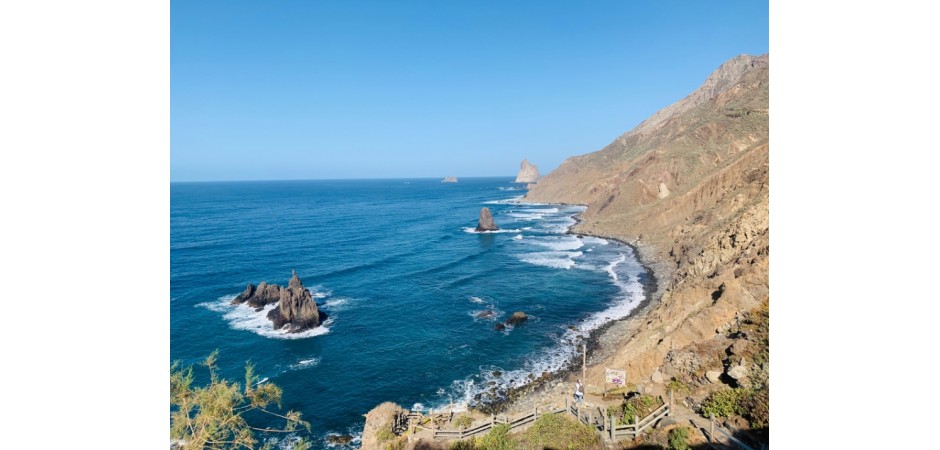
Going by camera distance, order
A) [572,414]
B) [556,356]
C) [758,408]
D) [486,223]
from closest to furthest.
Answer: [758,408] → [572,414] → [556,356] → [486,223]

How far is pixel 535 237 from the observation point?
67375 mm

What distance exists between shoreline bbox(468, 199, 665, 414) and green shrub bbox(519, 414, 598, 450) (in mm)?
6655

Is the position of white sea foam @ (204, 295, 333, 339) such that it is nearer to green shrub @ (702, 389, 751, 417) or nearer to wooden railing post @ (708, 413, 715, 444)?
green shrub @ (702, 389, 751, 417)

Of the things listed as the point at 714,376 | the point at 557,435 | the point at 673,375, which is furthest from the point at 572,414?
the point at 714,376

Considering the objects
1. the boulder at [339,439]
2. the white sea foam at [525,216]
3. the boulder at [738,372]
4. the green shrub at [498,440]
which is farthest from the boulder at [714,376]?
the white sea foam at [525,216]

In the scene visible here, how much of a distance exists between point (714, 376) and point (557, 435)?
778 centimetres

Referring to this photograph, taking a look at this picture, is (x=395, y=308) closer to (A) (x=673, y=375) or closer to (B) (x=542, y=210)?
(A) (x=673, y=375)

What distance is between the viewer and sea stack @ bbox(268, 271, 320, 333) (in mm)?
32469

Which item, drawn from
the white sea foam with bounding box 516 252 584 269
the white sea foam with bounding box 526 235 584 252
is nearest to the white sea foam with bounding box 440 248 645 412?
the white sea foam with bounding box 516 252 584 269

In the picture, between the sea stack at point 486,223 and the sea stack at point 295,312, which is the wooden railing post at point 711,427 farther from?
the sea stack at point 486,223

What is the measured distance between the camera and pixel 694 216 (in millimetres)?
51812
